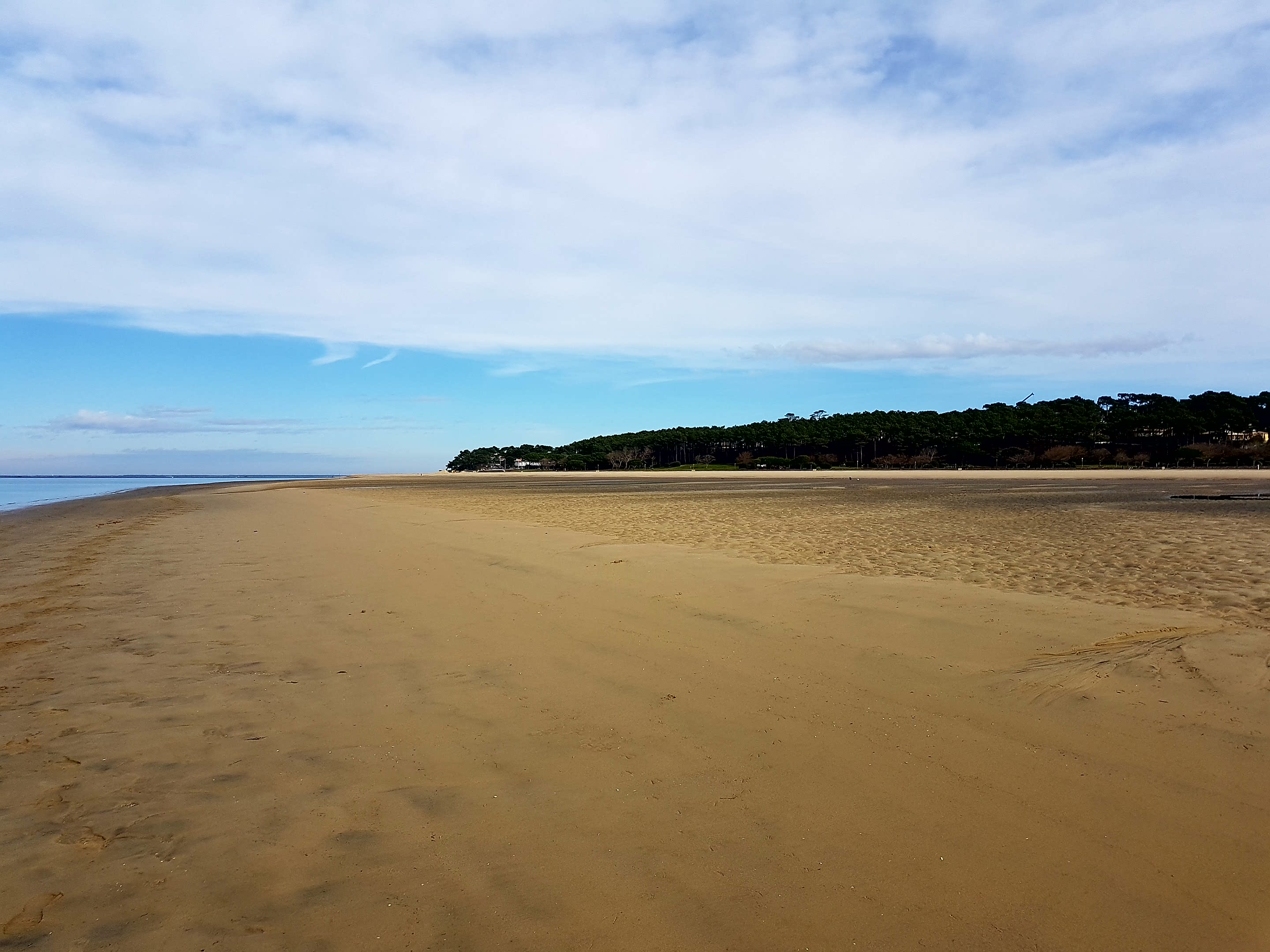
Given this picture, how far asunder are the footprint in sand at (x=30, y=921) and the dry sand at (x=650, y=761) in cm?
1

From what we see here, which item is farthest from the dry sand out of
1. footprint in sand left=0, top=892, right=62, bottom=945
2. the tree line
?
the tree line

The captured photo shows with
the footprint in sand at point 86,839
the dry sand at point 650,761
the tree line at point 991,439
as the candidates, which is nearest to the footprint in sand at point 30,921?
the dry sand at point 650,761

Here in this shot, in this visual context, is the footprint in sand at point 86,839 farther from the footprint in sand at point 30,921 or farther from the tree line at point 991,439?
the tree line at point 991,439

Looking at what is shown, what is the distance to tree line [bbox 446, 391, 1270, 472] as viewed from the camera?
8662 cm

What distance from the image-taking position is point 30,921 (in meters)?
→ 2.76

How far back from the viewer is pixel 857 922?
9.03 feet

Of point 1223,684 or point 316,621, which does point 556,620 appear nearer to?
point 316,621

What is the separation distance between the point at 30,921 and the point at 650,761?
2.80m

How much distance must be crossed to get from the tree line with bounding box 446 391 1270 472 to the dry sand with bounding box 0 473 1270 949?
9229 centimetres

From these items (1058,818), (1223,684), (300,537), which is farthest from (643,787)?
(300,537)

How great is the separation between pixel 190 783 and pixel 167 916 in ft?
4.23

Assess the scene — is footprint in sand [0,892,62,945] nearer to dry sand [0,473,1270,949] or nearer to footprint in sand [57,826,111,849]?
dry sand [0,473,1270,949]

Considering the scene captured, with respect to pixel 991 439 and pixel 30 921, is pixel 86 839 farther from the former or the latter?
pixel 991 439

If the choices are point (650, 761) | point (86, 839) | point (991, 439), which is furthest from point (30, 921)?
point (991, 439)
